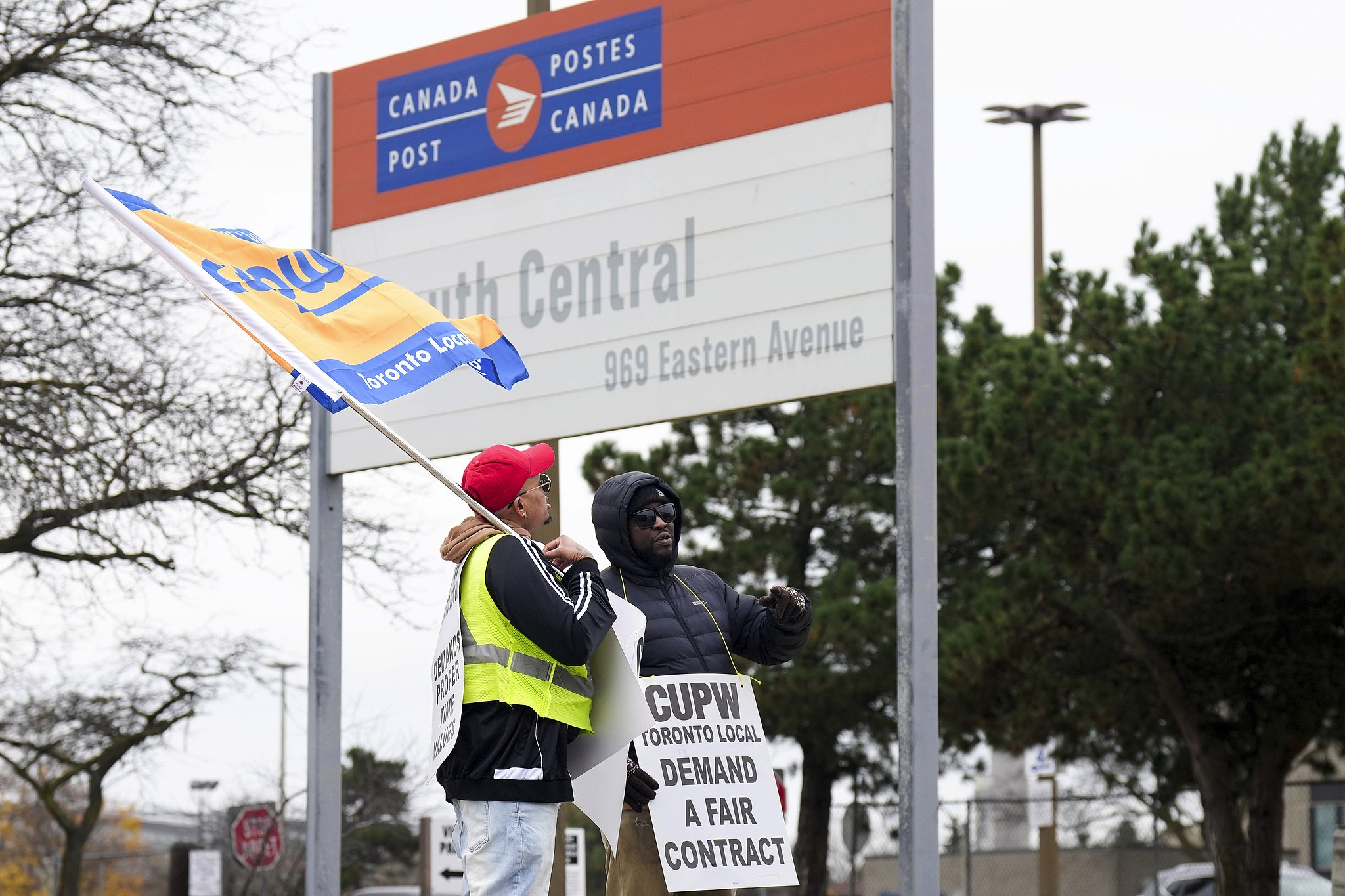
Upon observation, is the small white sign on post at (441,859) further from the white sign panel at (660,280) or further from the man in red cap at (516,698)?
the man in red cap at (516,698)

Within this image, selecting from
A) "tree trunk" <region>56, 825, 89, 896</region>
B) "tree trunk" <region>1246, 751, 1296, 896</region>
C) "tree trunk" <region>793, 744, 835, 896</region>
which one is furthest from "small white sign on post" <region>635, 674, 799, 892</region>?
"tree trunk" <region>793, 744, 835, 896</region>

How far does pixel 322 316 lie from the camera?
23.9 ft

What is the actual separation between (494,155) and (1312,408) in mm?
10668

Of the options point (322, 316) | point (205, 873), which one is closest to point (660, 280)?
point (322, 316)

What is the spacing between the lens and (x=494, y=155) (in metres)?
10.3

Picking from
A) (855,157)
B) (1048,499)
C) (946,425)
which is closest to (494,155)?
(855,157)

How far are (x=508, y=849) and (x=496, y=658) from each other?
20.6 inches

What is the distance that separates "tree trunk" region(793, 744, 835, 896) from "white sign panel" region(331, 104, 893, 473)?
19794mm

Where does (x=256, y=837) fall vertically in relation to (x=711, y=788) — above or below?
below

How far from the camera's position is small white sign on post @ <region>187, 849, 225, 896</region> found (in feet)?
72.6

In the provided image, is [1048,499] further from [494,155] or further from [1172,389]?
[494,155]

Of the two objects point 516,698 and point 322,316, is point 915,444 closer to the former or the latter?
point 322,316

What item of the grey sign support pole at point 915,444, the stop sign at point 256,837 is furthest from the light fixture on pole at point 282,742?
the grey sign support pole at point 915,444

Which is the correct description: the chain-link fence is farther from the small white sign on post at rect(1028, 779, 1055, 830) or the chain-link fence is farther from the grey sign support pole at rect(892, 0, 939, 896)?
the grey sign support pole at rect(892, 0, 939, 896)
